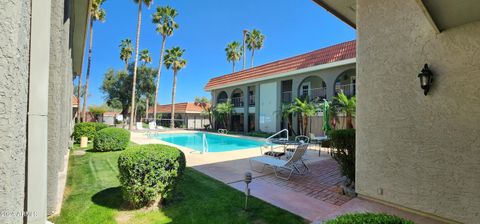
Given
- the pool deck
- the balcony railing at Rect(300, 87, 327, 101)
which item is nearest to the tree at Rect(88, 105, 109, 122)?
the balcony railing at Rect(300, 87, 327, 101)

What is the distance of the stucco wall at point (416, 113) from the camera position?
3850 millimetres

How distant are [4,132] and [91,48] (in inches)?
1204

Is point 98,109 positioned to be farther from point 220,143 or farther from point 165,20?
point 220,143

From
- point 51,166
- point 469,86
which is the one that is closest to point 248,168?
point 51,166

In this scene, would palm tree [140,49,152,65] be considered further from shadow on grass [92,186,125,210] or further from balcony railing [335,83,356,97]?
shadow on grass [92,186,125,210]

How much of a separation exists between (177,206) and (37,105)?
11.0 ft

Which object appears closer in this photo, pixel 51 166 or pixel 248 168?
pixel 51 166

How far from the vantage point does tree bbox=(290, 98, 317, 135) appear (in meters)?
17.2

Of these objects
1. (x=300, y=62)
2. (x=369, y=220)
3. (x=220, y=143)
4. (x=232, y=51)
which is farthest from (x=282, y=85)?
(x=369, y=220)

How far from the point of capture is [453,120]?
397cm

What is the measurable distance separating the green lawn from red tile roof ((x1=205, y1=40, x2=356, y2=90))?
1418 centimetres

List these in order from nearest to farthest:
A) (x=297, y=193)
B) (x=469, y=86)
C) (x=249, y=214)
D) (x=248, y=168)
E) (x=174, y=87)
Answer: (x=469, y=86) → (x=249, y=214) → (x=297, y=193) → (x=248, y=168) → (x=174, y=87)

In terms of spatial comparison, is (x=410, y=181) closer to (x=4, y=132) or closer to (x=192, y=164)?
(x=4, y=132)

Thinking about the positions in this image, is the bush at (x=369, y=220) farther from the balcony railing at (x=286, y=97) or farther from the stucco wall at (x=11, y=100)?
the balcony railing at (x=286, y=97)
